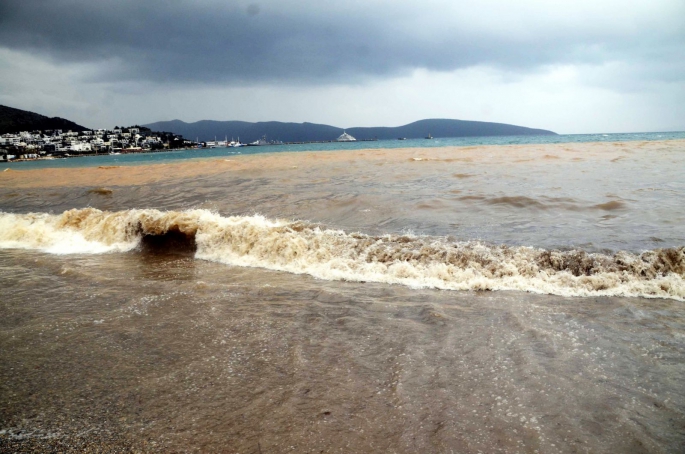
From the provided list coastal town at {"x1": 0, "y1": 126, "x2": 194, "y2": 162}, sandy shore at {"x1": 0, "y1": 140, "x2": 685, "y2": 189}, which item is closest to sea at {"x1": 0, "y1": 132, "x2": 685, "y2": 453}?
sandy shore at {"x1": 0, "y1": 140, "x2": 685, "y2": 189}

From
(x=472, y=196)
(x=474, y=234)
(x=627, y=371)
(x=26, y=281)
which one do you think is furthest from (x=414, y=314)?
(x=472, y=196)

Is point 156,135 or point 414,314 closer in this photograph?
point 414,314

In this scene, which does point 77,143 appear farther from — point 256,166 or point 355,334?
point 355,334

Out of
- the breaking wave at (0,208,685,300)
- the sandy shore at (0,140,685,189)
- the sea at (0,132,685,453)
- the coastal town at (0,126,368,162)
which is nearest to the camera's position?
the sea at (0,132,685,453)

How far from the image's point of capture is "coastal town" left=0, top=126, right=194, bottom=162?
397 feet

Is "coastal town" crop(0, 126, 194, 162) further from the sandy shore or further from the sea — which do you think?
the sea

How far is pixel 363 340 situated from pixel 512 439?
5.50ft

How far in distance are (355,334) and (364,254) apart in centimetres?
317

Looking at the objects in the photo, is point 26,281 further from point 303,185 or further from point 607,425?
point 303,185

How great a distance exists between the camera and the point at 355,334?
4.03 m

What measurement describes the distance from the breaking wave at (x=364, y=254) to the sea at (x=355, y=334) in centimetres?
4

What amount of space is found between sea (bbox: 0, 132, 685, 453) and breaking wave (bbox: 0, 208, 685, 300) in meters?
0.04

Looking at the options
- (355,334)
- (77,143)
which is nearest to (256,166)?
(355,334)

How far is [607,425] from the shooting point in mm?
2598
